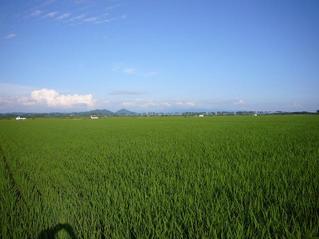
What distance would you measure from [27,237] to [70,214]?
0.59m

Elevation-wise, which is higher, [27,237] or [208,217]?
[208,217]

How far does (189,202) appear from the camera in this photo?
3.34 meters

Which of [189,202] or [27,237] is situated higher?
[189,202]

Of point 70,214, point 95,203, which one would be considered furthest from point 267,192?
point 70,214

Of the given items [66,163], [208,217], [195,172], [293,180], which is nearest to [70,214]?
[208,217]

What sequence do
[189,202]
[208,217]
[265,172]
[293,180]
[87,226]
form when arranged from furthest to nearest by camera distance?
1. [265,172]
2. [293,180]
3. [189,202]
4. [87,226]
5. [208,217]

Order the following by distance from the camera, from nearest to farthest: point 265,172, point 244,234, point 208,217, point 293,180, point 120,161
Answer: point 244,234, point 208,217, point 293,180, point 265,172, point 120,161

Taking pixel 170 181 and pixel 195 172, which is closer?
pixel 170 181

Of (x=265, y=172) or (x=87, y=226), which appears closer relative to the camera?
(x=87, y=226)

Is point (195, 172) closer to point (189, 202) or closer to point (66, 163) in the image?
point (189, 202)

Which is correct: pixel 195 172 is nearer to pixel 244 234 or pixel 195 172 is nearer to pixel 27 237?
pixel 244 234

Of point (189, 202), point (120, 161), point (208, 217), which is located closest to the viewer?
point (208, 217)

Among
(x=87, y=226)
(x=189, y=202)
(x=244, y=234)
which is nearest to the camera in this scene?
(x=244, y=234)

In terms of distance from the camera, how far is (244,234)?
8.41 feet
